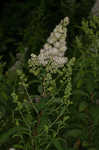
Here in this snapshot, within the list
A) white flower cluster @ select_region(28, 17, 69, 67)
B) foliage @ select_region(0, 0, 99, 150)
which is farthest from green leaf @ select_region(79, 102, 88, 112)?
white flower cluster @ select_region(28, 17, 69, 67)

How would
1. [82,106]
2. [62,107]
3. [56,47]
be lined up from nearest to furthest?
[56,47]
[62,107]
[82,106]

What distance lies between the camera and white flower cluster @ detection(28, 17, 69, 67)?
58.6 inches

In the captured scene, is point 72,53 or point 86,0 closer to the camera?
point 72,53

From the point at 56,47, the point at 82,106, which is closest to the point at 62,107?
the point at 82,106

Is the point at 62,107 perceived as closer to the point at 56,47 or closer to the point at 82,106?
the point at 82,106

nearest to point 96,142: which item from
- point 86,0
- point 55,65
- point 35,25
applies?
point 55,65

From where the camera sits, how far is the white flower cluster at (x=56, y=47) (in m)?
1.49

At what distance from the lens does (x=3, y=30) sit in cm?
512

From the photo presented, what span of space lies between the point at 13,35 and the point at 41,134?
3.40 m

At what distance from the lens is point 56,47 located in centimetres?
150

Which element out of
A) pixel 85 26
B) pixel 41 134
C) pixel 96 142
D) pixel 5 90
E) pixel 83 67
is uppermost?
pixel 85 26

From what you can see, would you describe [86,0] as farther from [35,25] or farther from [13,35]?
[13,35]

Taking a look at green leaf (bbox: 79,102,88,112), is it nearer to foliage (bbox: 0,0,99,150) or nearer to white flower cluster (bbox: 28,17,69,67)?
foliage (bbox: 0,0,99,150)

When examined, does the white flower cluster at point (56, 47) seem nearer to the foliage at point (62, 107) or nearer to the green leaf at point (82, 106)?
the foliage at point (62, 107)
